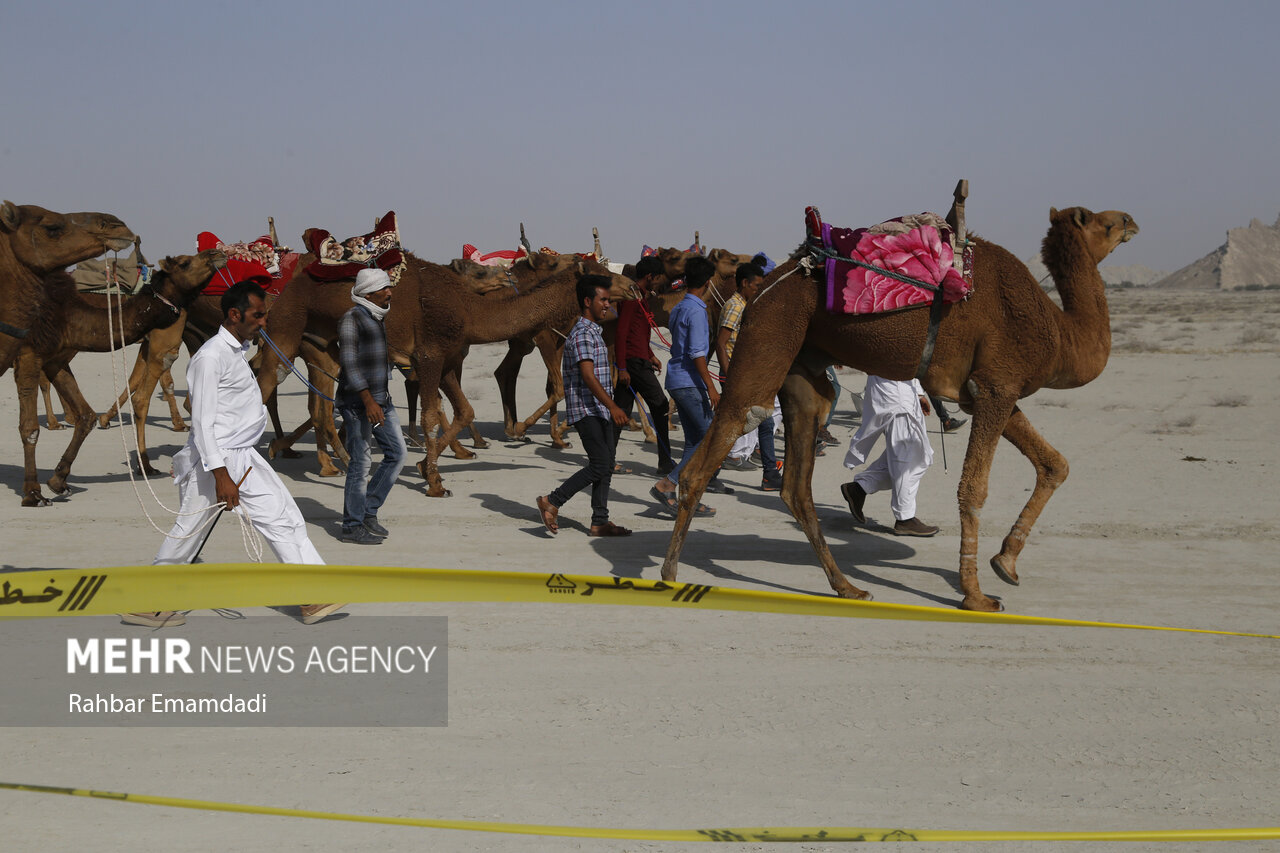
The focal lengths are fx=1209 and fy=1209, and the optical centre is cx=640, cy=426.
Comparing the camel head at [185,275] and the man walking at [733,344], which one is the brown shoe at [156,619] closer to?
the camel head at [185,275]

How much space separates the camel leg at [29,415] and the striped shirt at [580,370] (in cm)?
520

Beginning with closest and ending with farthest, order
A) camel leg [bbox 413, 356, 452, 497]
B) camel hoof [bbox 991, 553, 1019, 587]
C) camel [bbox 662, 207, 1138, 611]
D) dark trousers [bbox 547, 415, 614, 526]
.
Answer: camel [bbox 662, 207, 1138, 611] < camel hoof [bbox 991, 553, 1019, 587] < dark trousers [bbox 547, 415, 614, 526] < camel leg [bbox 413, 356, 452, 497]

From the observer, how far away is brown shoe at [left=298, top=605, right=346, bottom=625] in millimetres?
7262

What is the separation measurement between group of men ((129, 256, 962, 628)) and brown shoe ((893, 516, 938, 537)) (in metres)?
0.01

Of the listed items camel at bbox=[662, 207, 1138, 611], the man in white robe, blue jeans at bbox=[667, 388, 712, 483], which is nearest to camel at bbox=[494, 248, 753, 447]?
blue jeans at bbox=[667, 388, 712, 483]

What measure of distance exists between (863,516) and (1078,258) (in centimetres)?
334

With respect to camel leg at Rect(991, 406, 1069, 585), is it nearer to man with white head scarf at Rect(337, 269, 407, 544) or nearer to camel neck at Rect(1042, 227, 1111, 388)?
camel neck at Rect(1042, 227, 1111, 388)

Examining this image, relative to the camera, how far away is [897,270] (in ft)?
25.2

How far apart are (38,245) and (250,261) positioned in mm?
4601

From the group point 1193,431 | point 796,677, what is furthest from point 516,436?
point 796,677

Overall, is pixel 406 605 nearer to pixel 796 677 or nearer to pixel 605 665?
pixel 605 665

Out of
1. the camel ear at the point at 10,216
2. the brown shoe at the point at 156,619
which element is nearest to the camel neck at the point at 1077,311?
the brown shoe at the point at 156,619

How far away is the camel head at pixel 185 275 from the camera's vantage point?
10.5 meters

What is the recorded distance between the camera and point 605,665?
667 centimetres
